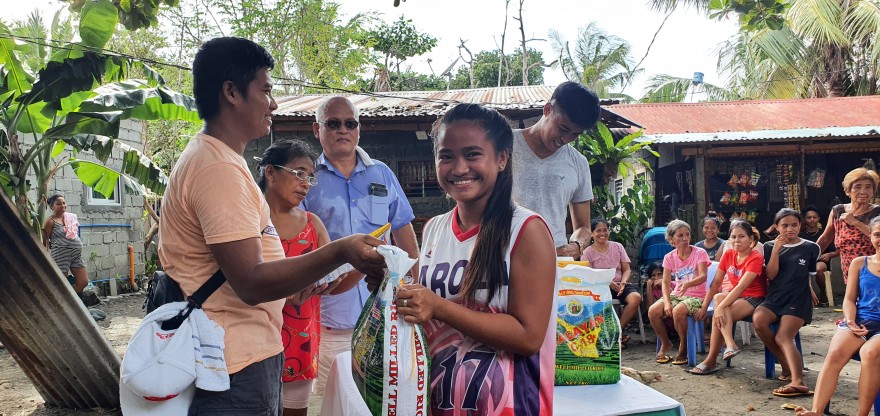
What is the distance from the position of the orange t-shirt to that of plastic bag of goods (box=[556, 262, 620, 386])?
1219 mm

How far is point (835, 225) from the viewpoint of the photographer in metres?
6.97

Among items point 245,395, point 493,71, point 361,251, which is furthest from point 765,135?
point 493,71

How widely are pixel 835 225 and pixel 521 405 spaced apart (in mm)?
6561

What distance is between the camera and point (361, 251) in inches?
64.2

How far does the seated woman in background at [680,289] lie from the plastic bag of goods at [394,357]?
5802 mm

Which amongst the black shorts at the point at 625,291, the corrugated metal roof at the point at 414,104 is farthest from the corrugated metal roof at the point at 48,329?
the black shorts at the point at 625,291

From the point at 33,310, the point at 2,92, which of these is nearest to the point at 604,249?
the point at 33,310

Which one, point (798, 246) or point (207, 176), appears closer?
point (207, 176)

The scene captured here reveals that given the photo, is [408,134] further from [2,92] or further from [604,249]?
[2,92]

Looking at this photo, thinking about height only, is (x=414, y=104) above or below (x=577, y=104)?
above

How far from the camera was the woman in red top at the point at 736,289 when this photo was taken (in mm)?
6043

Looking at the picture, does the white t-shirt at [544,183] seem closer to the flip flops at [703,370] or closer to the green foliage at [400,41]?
the flip flops at [703,370]

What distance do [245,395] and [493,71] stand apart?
28.6 meters

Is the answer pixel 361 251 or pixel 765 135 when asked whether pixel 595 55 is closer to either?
pixel 765 135
